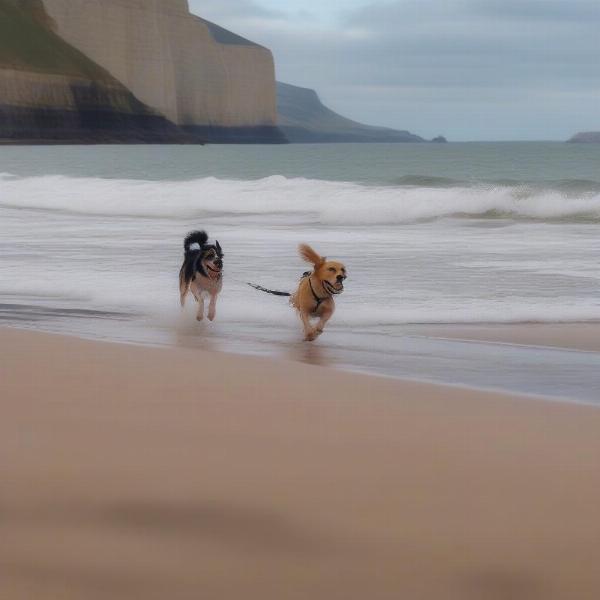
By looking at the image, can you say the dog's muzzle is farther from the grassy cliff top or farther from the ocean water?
the grassy cliff top

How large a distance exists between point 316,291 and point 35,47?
92.7 m

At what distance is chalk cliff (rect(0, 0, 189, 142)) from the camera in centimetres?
8494

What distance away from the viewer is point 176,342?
623 centimetres

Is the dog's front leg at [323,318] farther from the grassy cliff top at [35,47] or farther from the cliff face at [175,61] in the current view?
the cliff face at [175,61]

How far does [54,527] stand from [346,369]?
256 centimetres

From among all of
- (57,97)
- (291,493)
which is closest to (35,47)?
(57,97)

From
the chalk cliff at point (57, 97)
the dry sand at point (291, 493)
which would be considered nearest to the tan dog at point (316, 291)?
the dry sand at point (291, 493)

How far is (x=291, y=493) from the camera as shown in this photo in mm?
3221

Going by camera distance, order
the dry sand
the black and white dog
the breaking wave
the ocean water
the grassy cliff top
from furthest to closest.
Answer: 1. the grassy cliff top
2. the breaking wave
3. the black and white dog
4. the ocean water
5. the dry sand

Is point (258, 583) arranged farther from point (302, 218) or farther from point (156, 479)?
point (302, 218)

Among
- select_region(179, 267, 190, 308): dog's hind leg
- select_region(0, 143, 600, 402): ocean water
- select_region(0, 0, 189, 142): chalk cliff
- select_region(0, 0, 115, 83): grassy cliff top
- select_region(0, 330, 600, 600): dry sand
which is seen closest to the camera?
select_region(0, 330, 600, 600): dry sand

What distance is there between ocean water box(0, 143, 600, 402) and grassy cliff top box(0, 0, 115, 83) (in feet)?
232

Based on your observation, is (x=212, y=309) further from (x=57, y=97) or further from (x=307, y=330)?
(x=57, y=97)

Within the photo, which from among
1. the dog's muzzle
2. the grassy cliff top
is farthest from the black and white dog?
the grassy cliff top
